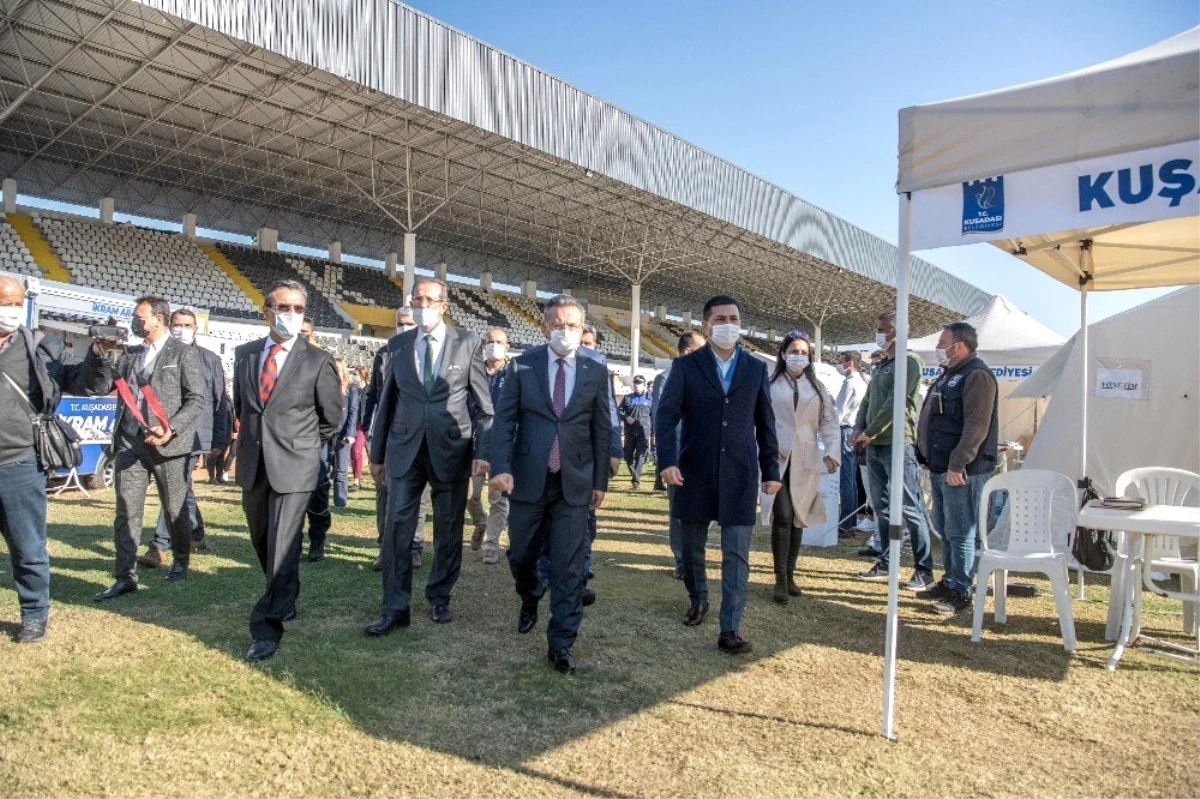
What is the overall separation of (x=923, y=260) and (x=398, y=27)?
3532 centimetres

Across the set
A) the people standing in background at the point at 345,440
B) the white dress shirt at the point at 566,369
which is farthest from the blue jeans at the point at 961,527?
the people standing in background at the point at 345,440

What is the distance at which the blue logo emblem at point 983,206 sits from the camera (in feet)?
10.1

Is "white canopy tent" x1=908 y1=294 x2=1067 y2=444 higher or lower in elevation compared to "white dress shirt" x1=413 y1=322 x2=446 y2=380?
higher

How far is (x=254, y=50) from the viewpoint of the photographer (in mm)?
15766

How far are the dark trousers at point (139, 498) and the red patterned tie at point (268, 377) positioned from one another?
152 centimetres

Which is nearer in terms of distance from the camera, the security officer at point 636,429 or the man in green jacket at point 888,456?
the man in green jacket at point 888,456

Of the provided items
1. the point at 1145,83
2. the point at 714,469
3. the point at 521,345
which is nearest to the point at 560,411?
the point at 714,469

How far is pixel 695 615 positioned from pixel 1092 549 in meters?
2.25

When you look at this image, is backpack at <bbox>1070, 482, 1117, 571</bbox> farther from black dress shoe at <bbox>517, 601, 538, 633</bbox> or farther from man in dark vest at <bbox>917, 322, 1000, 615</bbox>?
black dress shoe at <bbox>517, 601, 538, 633</bbox>

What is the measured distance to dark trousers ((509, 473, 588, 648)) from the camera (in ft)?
12.3

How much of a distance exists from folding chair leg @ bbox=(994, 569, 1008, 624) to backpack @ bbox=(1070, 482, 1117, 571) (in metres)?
0.41

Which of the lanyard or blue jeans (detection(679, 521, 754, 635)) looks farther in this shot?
the lanyard

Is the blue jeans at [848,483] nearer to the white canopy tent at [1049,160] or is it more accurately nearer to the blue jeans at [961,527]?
the blue jeans at [961,527]

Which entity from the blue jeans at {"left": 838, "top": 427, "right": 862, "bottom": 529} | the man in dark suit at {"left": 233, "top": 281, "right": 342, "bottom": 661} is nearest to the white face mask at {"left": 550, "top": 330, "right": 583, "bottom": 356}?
the man in dark suit at {"left": 233, "top": 281, "right": 342, "bottom": 661}
